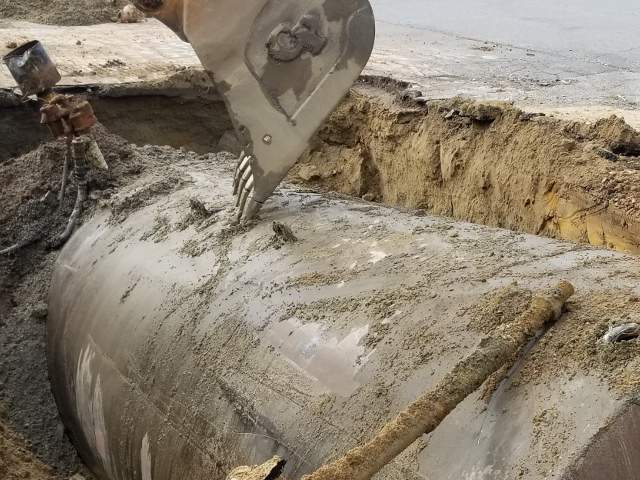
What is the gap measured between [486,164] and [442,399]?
251 centimetres

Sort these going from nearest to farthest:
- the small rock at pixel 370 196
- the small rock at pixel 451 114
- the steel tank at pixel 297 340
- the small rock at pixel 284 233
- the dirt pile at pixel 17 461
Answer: the steel tank at pixel 297 340, the small rock at pixel 284 233, the dirt pile at pixel 17 461, the small rock at pixel 451 114, the small rock at pixel 370 196

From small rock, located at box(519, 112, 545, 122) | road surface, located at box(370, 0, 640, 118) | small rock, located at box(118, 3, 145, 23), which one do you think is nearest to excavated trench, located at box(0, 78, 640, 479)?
small rock, located at box(519, 112, 545, 122)

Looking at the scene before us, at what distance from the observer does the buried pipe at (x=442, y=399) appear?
150 centimetres

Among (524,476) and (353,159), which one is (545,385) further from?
(353,159)

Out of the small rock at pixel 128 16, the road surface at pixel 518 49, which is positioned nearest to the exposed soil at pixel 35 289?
the road surface at pixel 518 49

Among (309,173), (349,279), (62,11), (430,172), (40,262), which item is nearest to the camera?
(349,279)

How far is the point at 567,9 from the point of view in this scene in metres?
8.46

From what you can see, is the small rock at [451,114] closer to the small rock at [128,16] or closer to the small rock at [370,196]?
the small rock at [370,196]

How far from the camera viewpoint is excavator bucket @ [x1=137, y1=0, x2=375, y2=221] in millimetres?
2666

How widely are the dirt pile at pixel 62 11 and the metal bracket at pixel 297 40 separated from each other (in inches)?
235

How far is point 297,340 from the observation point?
2.19 meters

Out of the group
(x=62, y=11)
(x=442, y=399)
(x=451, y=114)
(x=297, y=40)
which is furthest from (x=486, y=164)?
(x=62, y=11)

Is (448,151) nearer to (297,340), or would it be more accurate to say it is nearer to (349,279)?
(349,279)

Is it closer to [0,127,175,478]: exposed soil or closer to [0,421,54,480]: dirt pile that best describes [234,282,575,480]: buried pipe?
[0,421,54,480]: dirt pile
